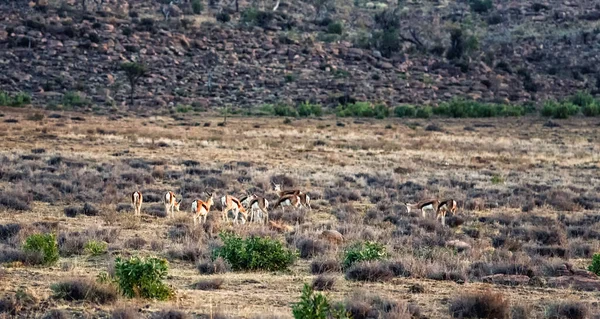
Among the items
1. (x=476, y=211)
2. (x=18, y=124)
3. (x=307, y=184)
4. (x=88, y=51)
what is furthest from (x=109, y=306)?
(x=88, y=51)

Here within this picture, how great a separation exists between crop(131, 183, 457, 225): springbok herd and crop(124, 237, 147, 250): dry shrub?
102 inches

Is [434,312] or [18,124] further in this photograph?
[18,124]

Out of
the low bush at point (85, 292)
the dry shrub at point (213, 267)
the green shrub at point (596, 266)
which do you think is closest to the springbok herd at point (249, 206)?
the dry shrub at point (213, 267)

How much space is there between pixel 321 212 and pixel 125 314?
1364 centimetres

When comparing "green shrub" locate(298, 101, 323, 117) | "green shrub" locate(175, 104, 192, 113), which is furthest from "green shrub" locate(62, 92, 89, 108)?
"green shrub" locate(298, 101, 323, 117)

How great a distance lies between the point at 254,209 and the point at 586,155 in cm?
2495

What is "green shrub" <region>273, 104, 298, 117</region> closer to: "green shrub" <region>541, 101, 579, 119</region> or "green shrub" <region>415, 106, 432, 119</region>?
"green shrub" <region>415, 106, 432, 119</region>

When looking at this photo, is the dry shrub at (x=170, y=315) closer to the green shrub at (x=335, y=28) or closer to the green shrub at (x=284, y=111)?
the green shrub at (x=284, y=111)

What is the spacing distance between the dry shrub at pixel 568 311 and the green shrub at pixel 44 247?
7643 millimetres

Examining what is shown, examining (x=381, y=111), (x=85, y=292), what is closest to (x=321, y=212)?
(x=85, y=292)

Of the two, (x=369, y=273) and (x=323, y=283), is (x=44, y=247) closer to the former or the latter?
(x=323, y=283)

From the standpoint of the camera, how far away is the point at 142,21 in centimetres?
7806

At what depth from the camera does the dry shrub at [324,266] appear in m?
14.2

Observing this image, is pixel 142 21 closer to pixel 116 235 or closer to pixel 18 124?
pixel 18 124
